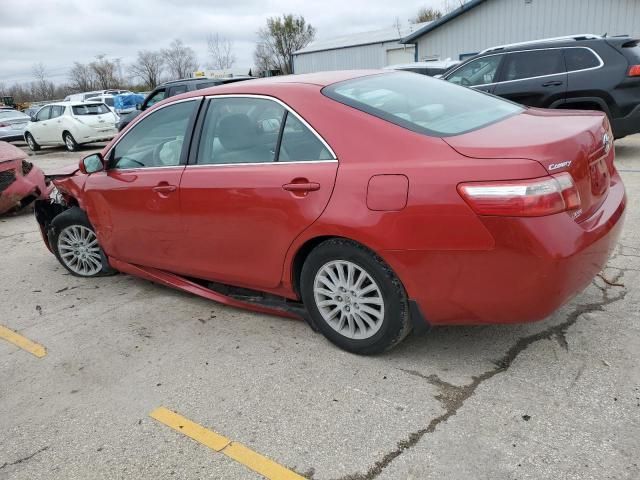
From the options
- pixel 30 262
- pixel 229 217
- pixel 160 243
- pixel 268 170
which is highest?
pixel 268 170

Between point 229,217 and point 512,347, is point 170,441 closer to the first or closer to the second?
point 229,217

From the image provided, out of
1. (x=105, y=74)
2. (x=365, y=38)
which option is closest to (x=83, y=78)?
(x=105, y=74)

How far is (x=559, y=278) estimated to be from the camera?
2.58 meters

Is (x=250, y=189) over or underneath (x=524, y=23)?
underneath

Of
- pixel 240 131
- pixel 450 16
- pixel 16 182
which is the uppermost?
pixel 450 16

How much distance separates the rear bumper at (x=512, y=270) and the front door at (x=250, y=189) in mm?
651

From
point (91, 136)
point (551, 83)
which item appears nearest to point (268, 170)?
point (551, 83)

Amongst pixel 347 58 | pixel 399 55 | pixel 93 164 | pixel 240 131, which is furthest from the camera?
pixel 347 58

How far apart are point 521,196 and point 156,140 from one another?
2714 millimetres

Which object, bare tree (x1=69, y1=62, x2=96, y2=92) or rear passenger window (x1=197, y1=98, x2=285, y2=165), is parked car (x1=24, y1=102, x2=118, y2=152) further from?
bare tree (x1=69, y1=62, x2=96, y2=92)

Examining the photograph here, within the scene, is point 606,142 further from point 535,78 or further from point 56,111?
point 56,111

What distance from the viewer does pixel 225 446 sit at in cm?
260

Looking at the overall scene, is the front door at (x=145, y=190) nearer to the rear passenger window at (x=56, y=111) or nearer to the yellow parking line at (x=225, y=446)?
the yellow parking line at (x=225, y=446)

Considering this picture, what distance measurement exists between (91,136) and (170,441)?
1586cm
